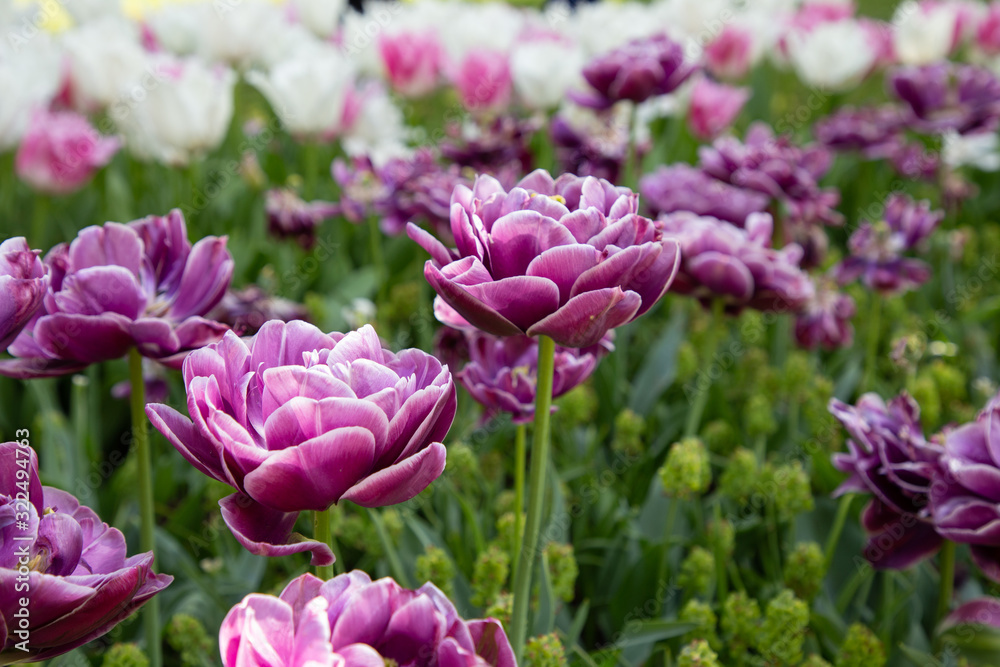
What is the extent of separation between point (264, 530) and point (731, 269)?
897 millimetres

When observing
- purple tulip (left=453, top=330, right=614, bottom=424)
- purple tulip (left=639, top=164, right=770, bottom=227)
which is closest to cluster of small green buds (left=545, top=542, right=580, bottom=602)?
purple tulip (left=453, top=330, right=614, bottom=424)

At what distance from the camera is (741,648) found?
121 cm

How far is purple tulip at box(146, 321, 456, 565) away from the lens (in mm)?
623

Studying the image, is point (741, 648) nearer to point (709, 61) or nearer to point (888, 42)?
point (709, 61)

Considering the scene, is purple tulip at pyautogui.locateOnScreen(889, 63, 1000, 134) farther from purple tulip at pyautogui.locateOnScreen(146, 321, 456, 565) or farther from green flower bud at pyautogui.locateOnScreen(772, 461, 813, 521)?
purple tulip at pyautogui.locateOnScreen(146, 321, 456, 565)

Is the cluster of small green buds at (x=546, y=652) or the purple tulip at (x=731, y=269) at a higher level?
the purple tulip at (x=731, y=269)

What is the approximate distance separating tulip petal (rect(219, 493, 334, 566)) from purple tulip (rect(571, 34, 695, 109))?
4.70 feet

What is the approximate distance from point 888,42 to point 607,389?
292 cm

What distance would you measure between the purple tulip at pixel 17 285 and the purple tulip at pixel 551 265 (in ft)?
1.01

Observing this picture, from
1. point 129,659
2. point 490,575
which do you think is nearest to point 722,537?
point 490,575

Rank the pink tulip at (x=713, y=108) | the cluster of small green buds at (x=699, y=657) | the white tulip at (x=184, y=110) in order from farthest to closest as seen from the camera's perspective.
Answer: the pink tulip at (x=713, y=108) → the white tulip at (x=184, y=110) → the cluster of small green buds at (x=699, y=657)

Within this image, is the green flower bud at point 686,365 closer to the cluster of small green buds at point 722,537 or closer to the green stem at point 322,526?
the cluster of small green buds at point 722,537

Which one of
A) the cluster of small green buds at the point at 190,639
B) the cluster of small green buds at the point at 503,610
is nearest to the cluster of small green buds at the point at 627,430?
the cluster of small green buds at the point at 503,610

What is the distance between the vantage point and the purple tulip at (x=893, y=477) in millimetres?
1090
